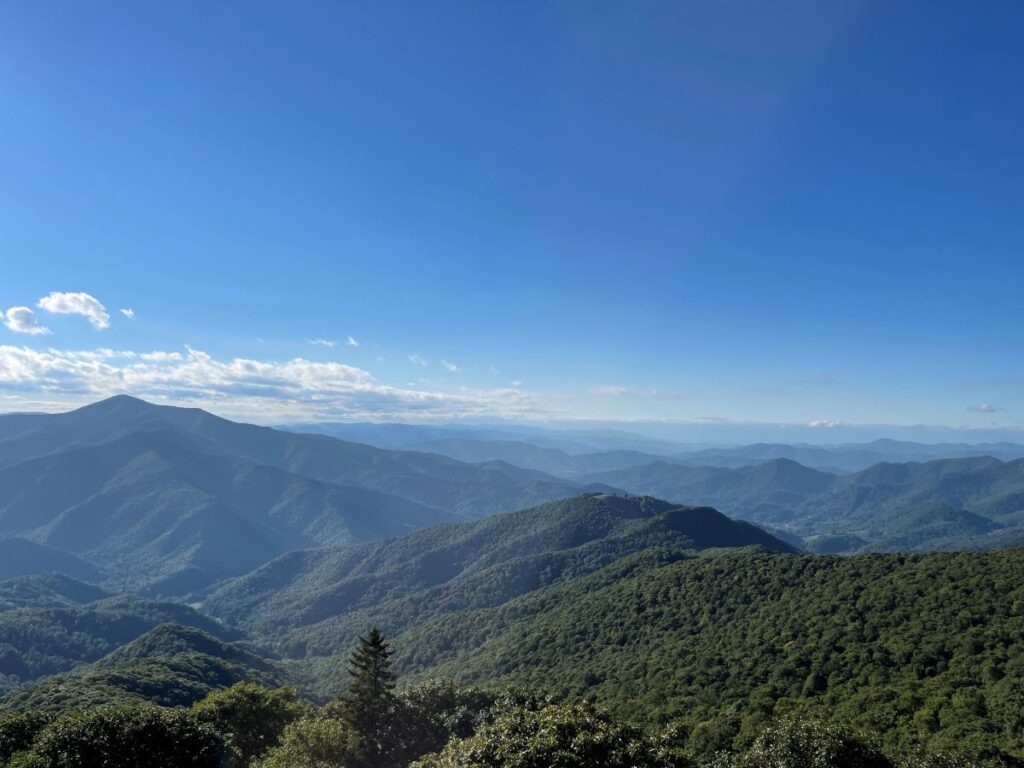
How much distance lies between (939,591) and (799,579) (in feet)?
95.0

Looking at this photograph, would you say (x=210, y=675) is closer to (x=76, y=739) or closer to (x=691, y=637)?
(x=691, y=637)

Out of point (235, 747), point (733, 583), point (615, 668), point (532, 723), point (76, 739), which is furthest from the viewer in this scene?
point (733, 583)

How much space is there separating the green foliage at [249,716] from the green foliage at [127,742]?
19.9 ft

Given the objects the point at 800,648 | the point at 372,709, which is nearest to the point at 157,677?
the point at 372,709

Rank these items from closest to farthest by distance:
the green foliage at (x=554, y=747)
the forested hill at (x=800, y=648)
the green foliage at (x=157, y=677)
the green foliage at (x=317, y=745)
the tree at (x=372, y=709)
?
the green foliage at (x=554, y=747)
the green foliage at (x=317, y=745)
the tree at (x=372, y=709)
the forested hill at (x=800, y=648)
the green foliage at (x=157, y=677)

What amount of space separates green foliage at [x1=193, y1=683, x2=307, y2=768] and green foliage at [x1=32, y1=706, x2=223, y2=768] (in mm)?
Answer: 6062

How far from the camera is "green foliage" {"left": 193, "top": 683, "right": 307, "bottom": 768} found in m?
42.3

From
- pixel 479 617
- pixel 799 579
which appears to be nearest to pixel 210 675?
pixel 479 617

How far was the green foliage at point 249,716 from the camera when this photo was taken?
42.3m

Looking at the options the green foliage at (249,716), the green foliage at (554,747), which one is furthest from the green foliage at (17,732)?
the green foliage at (554,747)

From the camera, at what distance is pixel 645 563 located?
6964 inches

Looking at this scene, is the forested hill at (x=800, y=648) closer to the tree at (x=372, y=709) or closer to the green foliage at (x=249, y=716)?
the tree at (x=372, y=709)

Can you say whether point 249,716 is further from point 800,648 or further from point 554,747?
point 800,648

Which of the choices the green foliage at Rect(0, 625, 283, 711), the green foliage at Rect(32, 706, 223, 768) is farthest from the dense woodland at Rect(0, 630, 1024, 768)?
the green foliage at Rect(0, 625, 283, 711)
